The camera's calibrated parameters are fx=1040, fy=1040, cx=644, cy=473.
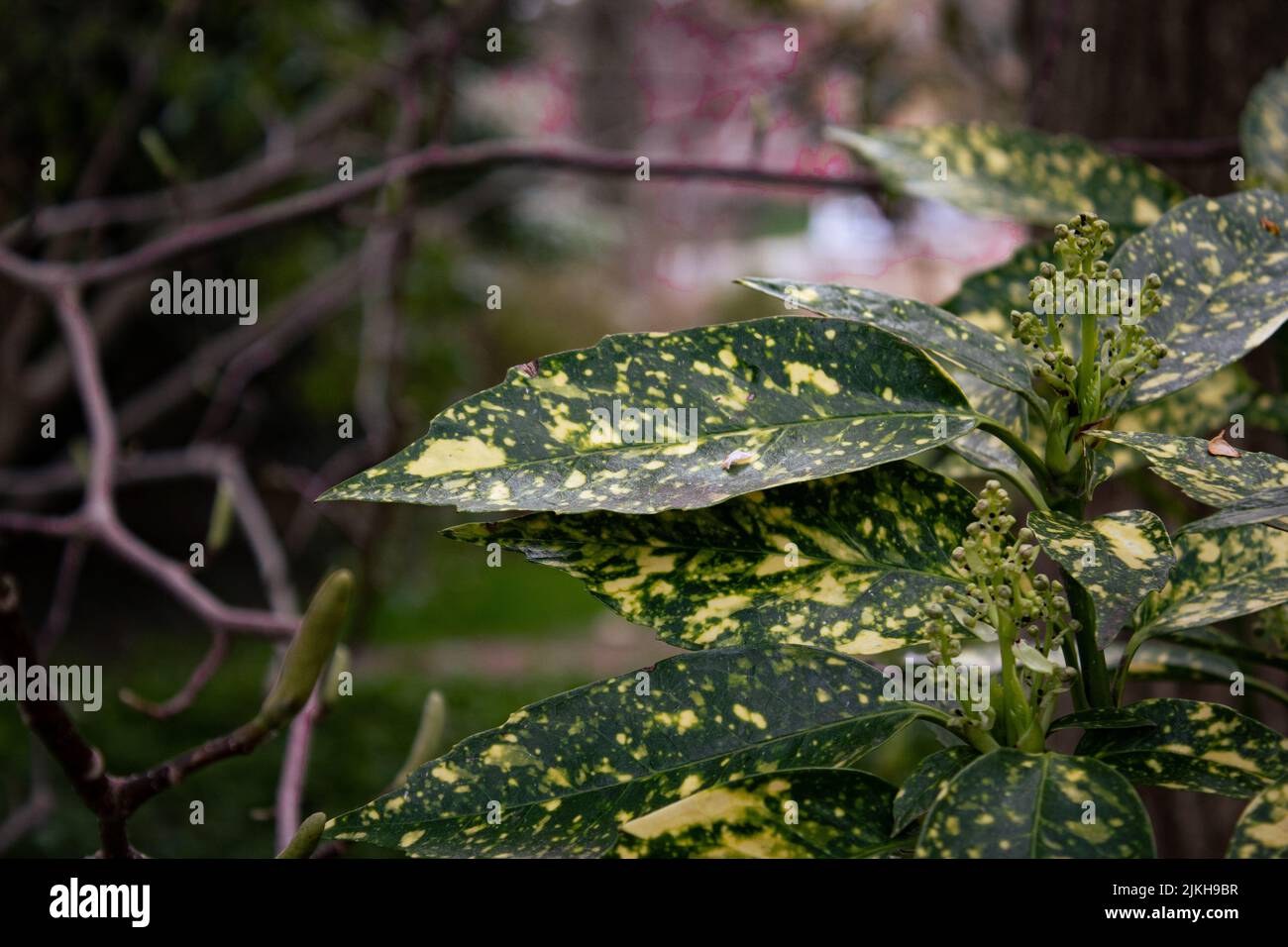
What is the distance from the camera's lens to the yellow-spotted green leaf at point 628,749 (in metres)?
0.53

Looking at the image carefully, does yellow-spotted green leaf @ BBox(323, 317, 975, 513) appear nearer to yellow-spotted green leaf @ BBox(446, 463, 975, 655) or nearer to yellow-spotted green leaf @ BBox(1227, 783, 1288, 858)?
yellow-spotted green leaf @ BBox(446, 463, 975, 655)

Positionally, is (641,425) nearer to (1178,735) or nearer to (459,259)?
(1178,735)

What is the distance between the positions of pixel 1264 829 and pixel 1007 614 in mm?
159

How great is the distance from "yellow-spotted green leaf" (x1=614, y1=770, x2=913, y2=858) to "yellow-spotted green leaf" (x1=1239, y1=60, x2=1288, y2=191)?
724 millimetres

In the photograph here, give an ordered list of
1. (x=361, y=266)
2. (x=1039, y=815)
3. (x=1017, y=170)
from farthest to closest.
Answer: (x=361, y=266) → (x=1017, y=170) → (x=1039, y=815)

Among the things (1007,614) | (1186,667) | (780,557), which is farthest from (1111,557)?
(1186,667)

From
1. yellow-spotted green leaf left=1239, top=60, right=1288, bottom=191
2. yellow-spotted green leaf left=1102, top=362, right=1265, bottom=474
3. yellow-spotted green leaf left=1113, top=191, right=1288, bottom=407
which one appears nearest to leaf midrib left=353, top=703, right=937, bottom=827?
yellow-spotted green leaf left=1113, top=191, right=1288, bottom=407

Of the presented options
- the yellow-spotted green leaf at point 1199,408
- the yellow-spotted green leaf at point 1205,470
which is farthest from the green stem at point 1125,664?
the yellow-spotted green leaf at point 1199,408

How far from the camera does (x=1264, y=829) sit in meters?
0.50

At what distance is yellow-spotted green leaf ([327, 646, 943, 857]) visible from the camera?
0.53 meters

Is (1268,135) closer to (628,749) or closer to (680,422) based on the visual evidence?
(680,422)
